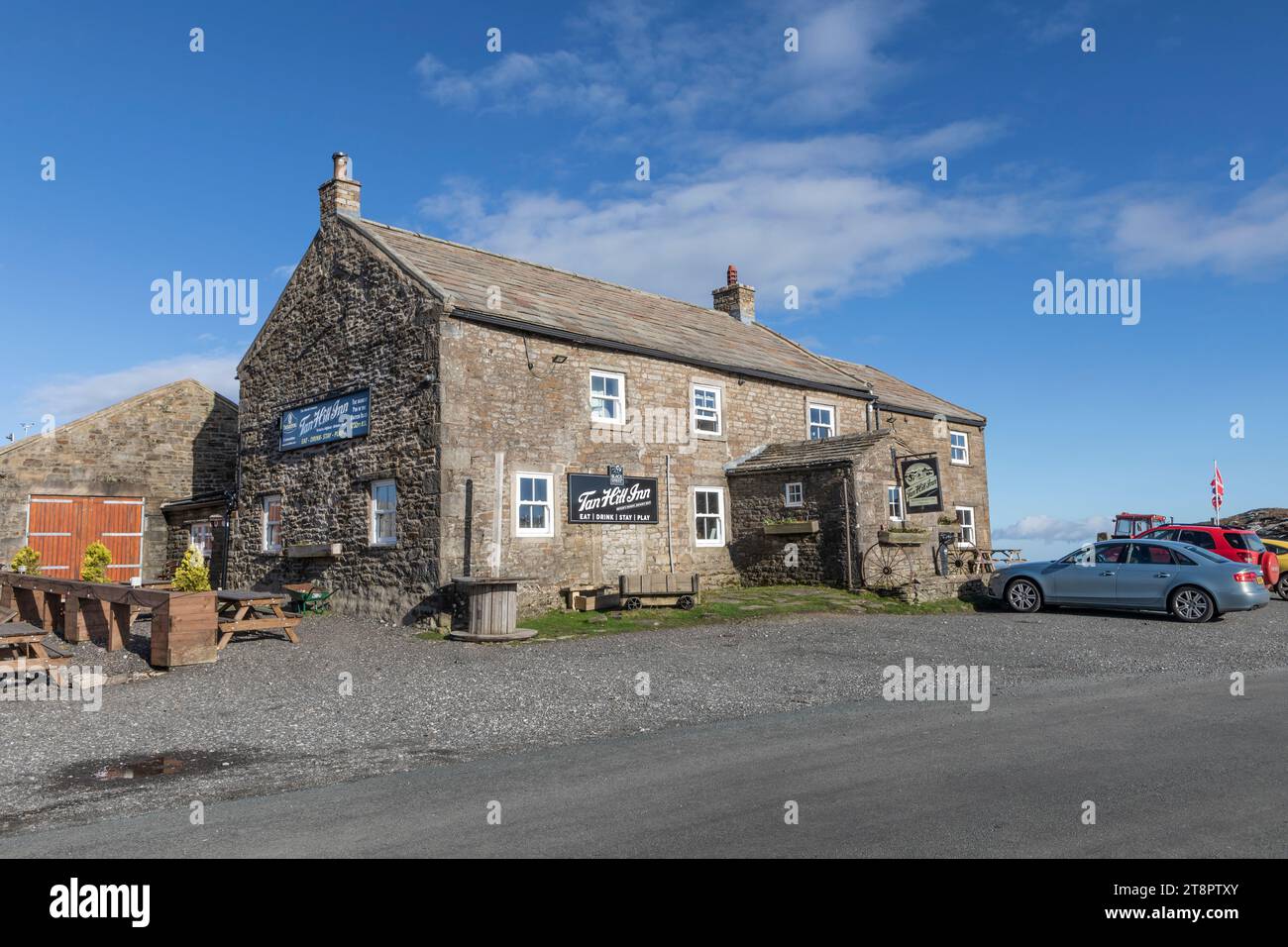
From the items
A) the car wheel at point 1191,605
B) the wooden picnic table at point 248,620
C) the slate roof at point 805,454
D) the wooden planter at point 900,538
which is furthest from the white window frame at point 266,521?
the car wheel at point 1191,605

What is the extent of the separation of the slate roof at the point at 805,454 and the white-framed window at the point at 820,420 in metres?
2.37

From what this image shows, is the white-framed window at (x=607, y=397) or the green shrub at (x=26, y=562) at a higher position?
the white-framed window at (x=607, y=397)

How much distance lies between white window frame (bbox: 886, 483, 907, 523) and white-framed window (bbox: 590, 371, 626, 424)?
6498mm

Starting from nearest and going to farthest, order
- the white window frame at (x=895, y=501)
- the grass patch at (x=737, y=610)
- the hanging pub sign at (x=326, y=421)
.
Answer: the grass patch at (x=737, y=610), the hanging pub sign at (x=326, y=421), the white window frame at (x=895, y=501)

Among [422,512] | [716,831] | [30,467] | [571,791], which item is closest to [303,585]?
[422,512]

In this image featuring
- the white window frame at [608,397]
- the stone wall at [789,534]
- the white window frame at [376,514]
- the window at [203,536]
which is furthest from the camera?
the window at [203,536]

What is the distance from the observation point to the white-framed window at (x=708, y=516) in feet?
69.2

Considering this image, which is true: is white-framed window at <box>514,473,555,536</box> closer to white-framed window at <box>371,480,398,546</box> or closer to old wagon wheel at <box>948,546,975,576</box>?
white-framed window at <box>371,480,398,546</box>

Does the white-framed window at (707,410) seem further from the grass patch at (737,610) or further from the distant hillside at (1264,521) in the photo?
the distant hillside at (1264,521)

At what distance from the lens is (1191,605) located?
52.7 feet

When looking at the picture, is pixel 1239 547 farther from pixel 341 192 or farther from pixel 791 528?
pixel 341 192

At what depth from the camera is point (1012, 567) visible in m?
18.2
